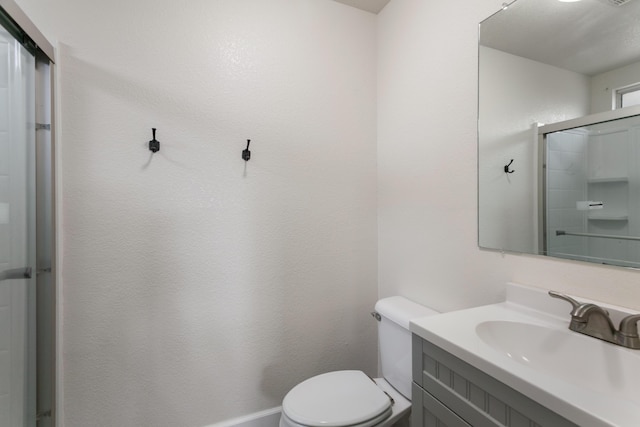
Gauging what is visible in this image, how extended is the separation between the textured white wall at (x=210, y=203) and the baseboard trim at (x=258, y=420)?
40 mm

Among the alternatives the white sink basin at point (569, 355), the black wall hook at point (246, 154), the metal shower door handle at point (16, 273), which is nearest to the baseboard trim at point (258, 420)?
the metal shower door handle at point (16, 273)

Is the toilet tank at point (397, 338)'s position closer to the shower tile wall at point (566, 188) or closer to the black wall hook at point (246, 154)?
the shower tile wall at point (566, 188)

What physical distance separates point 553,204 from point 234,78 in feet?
4.87

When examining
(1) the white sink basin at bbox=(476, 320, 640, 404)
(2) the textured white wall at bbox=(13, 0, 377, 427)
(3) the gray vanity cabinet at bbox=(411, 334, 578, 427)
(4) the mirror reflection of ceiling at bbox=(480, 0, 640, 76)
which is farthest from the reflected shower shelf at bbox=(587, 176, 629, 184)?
(2) the textured white wall at bbox=(13, 0, 377, 427)

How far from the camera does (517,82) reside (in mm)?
1094

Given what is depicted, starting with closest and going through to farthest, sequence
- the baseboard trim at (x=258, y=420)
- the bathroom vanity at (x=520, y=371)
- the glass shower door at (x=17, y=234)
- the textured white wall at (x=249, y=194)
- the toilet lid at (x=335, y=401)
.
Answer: the bathroom vanity at (x=520, y=371) < the glass shower door at (x=17, y=234) < the toilet lid at (x=335, y=401) < the textured white wall at (x=249, y=194) < the baseboard trim at (x=258, y=420)

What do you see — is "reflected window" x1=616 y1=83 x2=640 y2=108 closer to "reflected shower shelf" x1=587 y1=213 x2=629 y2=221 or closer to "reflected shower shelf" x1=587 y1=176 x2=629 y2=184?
"reflected shower shelf" x1=587 y1=176 x2=629 y2=184

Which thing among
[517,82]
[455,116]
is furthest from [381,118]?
[517,82]

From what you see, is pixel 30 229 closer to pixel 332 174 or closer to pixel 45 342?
pixel 45 342

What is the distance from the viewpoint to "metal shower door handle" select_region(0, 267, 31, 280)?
1.00m

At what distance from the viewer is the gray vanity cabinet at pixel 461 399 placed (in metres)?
0.61

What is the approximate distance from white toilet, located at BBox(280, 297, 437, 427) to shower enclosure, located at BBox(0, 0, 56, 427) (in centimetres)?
98

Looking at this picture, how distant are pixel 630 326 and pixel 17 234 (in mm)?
1930

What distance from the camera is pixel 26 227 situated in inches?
43.0
